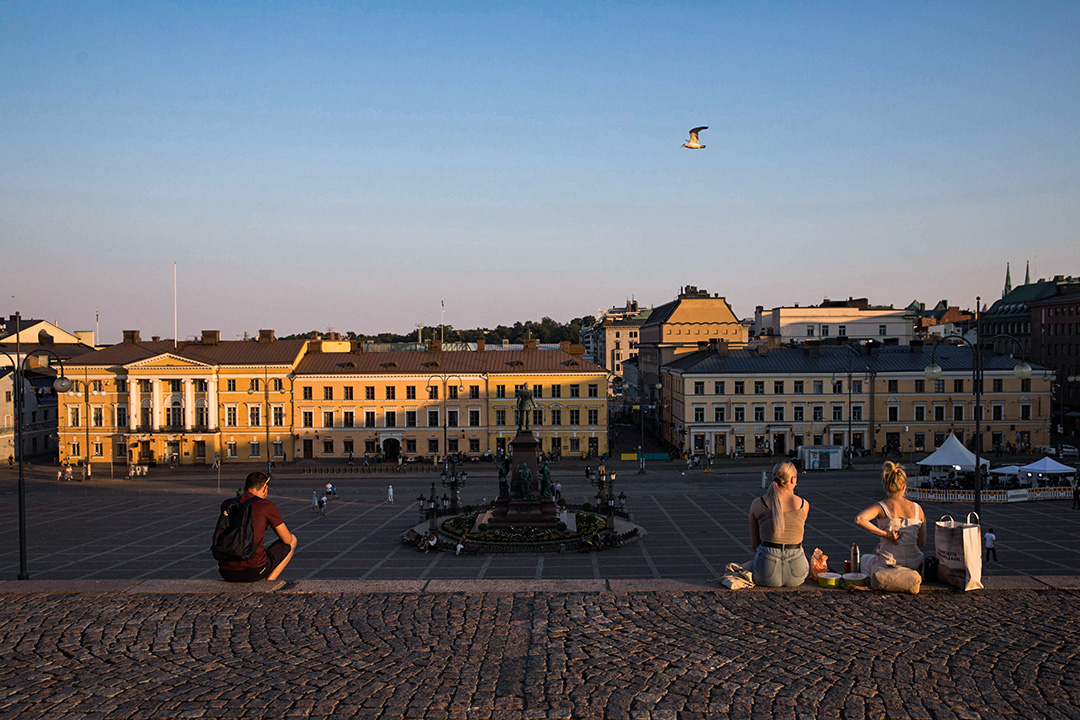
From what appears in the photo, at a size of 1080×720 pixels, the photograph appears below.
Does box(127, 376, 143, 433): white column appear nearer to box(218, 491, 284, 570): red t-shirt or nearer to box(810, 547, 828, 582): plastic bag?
box(218, 491, 284, 570): red t-shirt

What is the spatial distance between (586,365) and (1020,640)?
55.2 m

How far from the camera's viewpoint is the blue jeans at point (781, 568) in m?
10.7

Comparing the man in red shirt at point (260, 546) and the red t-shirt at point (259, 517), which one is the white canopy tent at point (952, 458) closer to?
the man in red shirt at point (260, 546)

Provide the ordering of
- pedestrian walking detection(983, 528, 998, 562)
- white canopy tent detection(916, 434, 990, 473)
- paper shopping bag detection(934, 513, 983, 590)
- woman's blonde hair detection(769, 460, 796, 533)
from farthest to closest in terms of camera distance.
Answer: white canopy tent detection(916, 434, 990, 473) → pedestrian walking detection(983, 528, 998, 562) → paper shopping bag detection(934, 513, 983, 590) → woman's blonde hair detection(769, 460, 796, 533)

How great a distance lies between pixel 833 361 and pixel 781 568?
57.4 m

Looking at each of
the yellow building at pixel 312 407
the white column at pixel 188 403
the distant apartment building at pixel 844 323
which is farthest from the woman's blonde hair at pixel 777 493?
the distant apartment building at pixel 844 323

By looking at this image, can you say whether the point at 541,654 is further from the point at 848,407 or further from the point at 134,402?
the point at 134,402

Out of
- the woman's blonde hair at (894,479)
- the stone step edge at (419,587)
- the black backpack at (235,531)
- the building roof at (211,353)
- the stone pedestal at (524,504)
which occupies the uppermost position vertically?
the building roof at (211,353)

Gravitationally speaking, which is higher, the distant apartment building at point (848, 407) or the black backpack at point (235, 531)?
the black backpack at point (235, 531)

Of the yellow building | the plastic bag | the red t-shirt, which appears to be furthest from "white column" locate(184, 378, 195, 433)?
the plastic bag

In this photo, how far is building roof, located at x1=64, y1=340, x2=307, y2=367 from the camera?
64750mm

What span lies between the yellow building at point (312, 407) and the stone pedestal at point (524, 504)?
3068 cm

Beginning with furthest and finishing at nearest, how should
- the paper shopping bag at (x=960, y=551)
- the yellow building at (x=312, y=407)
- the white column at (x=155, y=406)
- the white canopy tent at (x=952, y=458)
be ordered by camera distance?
the white column at (x=155, y=406) < the yellow building at (x=312, y=407) < the white canopy tent at (x=952, y=458) < the paper shopping bag at (x=960, y=551)

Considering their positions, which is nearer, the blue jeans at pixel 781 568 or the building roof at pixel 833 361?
the blue jeans at pixel 781 568
